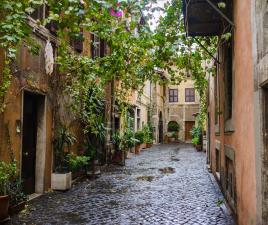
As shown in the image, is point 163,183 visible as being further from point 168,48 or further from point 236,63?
point 236,63

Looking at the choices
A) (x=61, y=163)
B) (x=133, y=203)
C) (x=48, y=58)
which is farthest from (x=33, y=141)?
(x=133, y=203)

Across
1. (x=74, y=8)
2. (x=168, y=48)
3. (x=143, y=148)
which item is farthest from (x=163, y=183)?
(x=143, y=148)

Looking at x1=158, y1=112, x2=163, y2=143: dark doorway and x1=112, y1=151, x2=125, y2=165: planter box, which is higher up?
x1=158, y1=112, x2=163, y2=143: dark doorway

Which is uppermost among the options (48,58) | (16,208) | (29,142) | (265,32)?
(48,58)

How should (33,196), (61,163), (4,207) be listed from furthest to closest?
(61,163) < (33,196) < (4,207)

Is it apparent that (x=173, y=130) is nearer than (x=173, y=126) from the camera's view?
Yes

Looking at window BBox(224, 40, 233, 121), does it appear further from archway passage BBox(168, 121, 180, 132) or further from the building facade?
archway passage BBox(168, 121, 180, 132)

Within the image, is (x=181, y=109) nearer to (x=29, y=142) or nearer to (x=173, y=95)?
(x=173, y=95)

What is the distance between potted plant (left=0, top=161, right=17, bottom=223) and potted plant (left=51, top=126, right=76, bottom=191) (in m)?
2.22

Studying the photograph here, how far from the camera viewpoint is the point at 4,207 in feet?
20.1

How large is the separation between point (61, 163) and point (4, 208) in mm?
3770

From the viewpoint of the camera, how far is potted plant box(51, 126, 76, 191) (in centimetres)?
938

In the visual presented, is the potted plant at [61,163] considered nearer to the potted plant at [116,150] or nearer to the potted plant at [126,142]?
the potted plant at [116,150]

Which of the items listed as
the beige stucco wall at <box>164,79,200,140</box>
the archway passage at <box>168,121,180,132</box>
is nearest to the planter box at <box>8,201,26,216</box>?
the beige stucco wall at <box>164,79,200,140</box>
